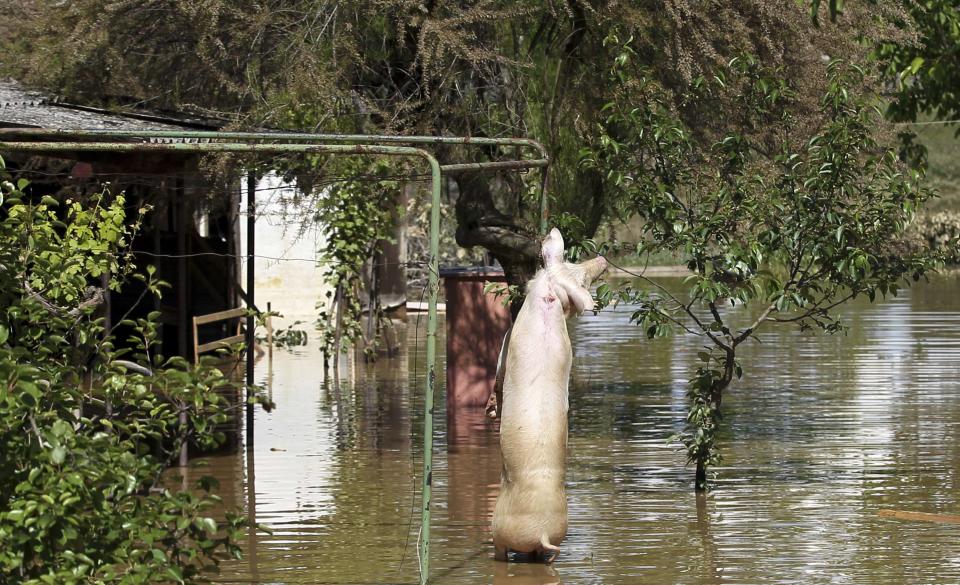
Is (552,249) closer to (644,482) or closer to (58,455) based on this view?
(644,482)

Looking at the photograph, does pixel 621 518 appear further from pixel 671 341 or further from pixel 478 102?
pixel 671 341

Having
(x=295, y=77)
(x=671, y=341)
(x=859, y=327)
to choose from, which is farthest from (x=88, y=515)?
(x=859, y=327)

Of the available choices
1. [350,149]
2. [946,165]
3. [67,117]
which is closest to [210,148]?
[350,149]

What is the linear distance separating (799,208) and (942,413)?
5.54 metres

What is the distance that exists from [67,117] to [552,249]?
16.1ft

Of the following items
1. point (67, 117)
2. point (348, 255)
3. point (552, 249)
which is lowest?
point (348, 255)

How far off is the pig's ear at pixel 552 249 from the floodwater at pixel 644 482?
186cm

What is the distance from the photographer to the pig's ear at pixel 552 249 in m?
8.88

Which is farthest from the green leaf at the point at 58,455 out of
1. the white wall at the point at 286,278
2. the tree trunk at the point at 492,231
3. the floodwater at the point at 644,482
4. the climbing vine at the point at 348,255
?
the white wall at the point at 286,278

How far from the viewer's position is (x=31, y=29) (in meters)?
14.5

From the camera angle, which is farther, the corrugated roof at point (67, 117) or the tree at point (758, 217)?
the corrugated roof at point (67, 117)

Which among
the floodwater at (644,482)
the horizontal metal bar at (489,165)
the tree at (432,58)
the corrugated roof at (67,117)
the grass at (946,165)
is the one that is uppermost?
A: the grass at (946,165)

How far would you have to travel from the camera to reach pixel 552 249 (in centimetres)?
889

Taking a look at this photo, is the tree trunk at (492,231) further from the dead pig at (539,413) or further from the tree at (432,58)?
the dead pig at (539,413)
